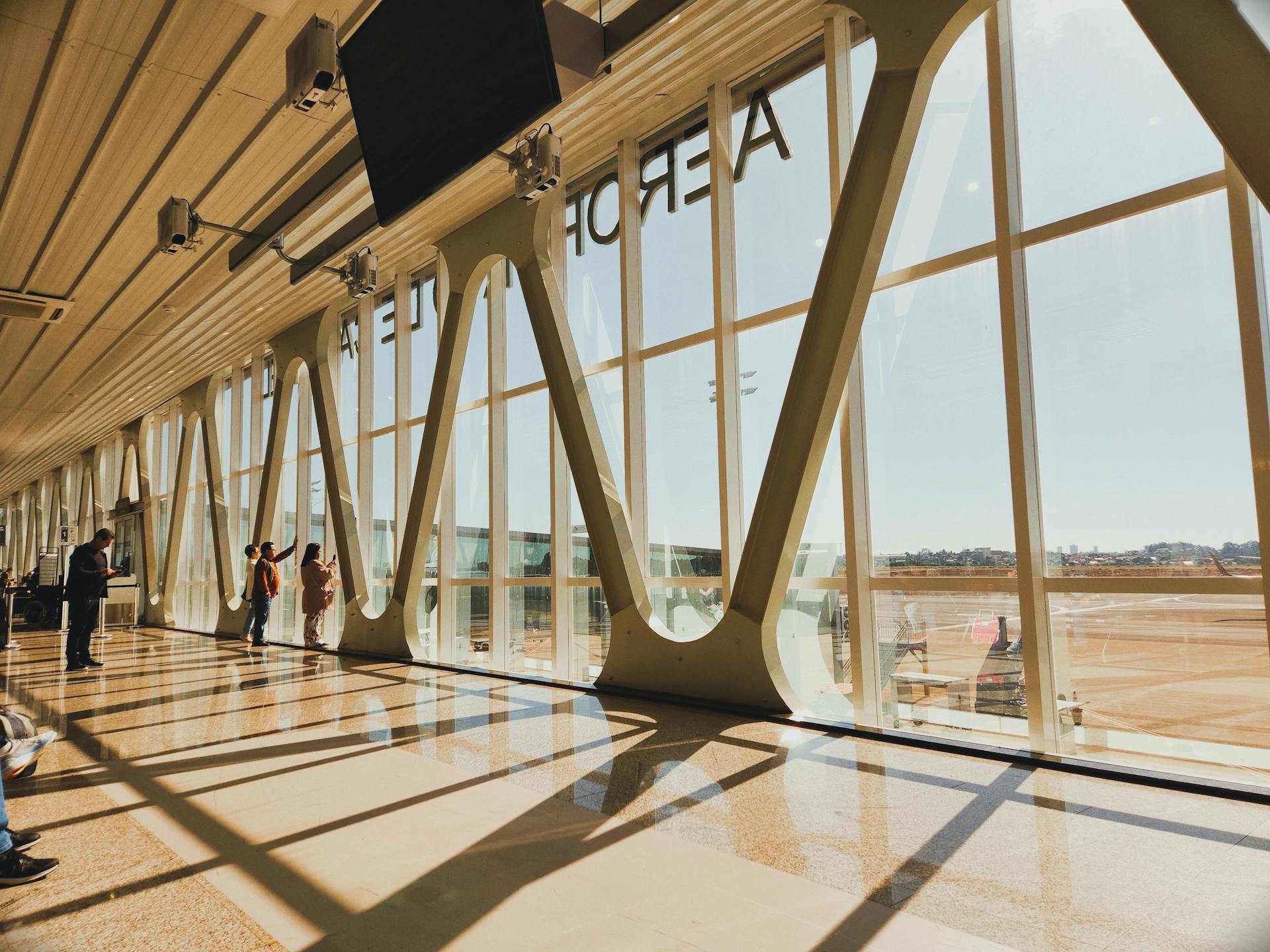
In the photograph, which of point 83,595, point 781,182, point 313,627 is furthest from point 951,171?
point 83,595

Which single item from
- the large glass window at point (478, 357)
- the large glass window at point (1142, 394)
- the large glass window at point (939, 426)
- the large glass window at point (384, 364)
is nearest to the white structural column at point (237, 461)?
the large glass window at point (384, 364)

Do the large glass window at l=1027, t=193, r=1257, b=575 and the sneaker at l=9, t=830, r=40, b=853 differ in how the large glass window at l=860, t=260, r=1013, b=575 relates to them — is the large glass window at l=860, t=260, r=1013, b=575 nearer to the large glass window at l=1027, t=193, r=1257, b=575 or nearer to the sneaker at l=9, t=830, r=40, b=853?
the large glass window at l=1027, t=193, r=1257, b=575

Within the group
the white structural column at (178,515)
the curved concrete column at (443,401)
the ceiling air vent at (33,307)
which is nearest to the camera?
the curved concrete column at (443,401)

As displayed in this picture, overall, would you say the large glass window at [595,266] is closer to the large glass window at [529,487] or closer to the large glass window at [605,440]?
the large glass window at [605,440]

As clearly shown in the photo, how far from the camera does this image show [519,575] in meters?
9.87

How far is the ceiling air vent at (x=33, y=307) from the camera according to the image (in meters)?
10.7

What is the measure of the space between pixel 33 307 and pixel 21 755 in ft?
29.7

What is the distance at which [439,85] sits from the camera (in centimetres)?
455

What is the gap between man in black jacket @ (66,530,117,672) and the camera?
396 inches

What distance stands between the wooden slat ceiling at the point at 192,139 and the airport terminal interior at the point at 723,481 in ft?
0.17

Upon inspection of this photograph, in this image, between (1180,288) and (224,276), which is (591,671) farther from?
(224,276)

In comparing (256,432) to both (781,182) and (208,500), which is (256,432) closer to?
(208,500)

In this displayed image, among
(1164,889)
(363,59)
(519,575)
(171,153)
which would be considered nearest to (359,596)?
(519,575)

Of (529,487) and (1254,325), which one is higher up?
(1254,325)
